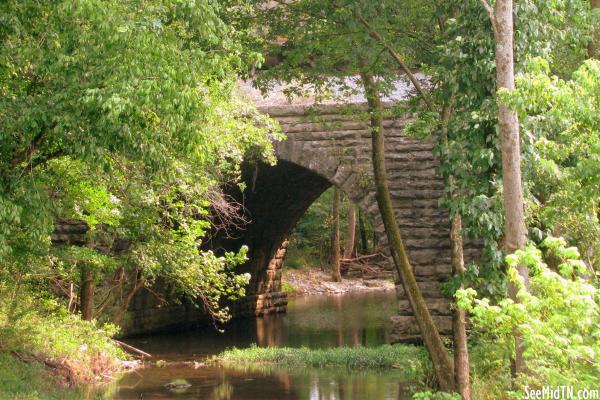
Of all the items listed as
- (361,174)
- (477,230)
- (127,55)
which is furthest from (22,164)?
(361,174)

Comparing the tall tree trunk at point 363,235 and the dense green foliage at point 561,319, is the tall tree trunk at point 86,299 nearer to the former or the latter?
the dense green foliage at point 561,319

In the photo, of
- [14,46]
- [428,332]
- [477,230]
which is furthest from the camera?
[428,332]

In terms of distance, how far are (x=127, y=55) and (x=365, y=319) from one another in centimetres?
1640

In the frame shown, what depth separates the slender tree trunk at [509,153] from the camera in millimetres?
7719

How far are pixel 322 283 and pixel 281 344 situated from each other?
1563 centimetres

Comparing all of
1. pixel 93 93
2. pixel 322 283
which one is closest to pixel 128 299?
pixel 93 93

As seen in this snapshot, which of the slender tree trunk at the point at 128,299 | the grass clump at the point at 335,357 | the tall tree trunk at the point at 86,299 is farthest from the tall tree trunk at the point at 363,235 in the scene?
the tall tree trunk at the point at 86,299

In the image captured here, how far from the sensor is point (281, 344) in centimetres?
1777

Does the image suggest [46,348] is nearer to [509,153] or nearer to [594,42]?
[509,153]

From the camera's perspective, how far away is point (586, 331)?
216 inches

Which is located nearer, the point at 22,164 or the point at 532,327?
the point at 532,327

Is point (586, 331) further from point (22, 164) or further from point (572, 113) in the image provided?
point (22, 164)

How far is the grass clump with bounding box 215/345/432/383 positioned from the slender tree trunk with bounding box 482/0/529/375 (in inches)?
198

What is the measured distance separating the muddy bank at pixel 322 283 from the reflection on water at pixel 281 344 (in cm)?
322
